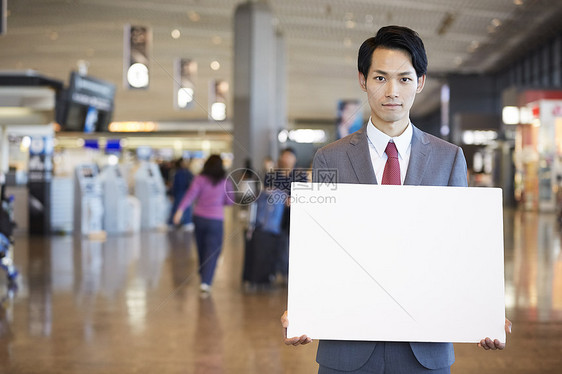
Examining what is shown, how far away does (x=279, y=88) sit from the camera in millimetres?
22672

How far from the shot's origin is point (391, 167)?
164 cm

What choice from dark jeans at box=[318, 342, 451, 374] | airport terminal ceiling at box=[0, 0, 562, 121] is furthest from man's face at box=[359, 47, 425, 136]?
airport terminal ceiling at box=[0, 0, 562, 121]

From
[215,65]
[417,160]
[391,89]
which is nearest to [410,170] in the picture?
[417,160]

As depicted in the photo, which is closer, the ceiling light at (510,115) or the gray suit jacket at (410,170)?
the gray suit jacket at (410,170)

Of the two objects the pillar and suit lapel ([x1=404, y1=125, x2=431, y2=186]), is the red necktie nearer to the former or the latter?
suit lapel ([x1=404, y1=125, x2=431, y2=186])

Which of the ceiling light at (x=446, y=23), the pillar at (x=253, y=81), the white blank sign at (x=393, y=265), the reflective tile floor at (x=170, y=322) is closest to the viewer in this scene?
the white blank sign at (x=393, y=265)

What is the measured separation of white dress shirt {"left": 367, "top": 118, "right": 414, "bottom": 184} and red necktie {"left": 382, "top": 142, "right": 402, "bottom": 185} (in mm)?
13

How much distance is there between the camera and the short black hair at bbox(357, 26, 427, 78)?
5.29 feet

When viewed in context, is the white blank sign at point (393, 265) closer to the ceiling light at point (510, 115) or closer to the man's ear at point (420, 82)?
the man's ear at point (420, 82)

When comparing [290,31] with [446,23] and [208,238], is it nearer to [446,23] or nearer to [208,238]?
[446,23]

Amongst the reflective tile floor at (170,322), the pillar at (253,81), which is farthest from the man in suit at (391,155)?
the pillar at (253,81)

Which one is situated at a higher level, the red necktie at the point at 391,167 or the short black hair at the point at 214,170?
the short black hair at the point at 214,170

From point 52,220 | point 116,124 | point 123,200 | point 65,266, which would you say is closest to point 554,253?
point 65,266

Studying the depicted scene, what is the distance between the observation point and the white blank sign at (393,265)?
4.92ft
